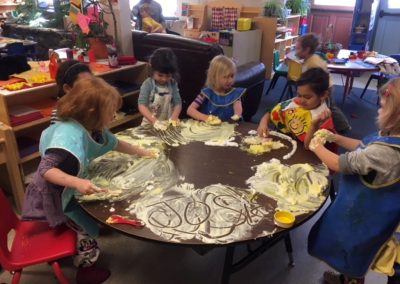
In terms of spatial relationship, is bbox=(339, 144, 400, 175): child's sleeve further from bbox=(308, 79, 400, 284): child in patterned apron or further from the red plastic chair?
the red plastic chair

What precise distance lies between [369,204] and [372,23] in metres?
6.87

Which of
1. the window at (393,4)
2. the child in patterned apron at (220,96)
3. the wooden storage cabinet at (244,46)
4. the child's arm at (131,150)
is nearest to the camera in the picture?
the child's arm at (131,150)

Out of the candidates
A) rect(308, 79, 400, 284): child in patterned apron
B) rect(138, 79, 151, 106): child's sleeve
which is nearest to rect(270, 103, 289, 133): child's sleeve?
rect(308, 79, 400, 284): child in patterned apron

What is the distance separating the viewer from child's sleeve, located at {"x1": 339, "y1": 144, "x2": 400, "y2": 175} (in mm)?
1287

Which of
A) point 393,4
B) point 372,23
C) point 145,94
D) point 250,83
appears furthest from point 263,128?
point 393,4

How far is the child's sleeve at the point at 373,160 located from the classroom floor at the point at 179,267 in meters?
0.92

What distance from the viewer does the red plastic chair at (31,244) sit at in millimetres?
1439

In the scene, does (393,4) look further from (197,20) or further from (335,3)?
(197,20)

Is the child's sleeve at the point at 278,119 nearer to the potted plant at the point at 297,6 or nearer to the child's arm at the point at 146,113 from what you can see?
the child's arm at the point at 146,113

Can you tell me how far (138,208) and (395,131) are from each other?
110 centimetres

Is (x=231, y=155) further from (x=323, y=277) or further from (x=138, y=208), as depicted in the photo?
(x=323, y=277)

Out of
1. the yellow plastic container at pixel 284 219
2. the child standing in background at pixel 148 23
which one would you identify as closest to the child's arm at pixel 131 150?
the yellow plastic container at pixel 284 219

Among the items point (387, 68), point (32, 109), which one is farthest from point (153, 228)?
point (387, 68)

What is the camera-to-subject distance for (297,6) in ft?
22.9
